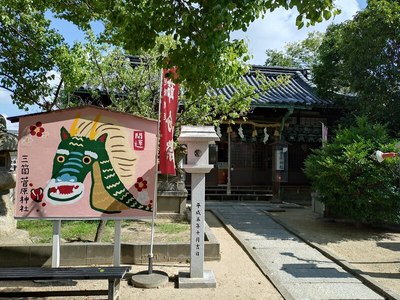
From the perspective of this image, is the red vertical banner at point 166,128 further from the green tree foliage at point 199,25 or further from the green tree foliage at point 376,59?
the green tree foliage at point 376,59

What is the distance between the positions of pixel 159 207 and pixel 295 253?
15.3 ft

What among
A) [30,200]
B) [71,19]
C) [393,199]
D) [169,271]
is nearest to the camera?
[30,200]

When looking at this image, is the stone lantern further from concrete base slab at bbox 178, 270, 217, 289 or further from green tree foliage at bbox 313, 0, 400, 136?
green tree foliage at bbox 313, 0, 400, 136

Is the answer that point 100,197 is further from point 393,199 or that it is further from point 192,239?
point 393,199

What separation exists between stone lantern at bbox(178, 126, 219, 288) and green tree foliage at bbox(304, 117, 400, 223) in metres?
5.21

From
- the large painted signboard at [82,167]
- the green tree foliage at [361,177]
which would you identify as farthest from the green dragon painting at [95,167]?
the green tree foliage at [361,177]

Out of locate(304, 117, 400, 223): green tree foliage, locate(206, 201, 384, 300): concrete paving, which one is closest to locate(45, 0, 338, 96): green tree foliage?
locate(206, 201, 384, 300): concrete paving

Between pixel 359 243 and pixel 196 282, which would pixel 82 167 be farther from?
pixel 359 243

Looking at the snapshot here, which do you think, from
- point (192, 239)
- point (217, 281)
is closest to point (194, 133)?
point (192, 239)

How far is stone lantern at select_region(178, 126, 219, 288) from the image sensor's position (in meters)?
6.23

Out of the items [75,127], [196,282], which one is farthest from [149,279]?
Result: [75,127]

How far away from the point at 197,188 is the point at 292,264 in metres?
2.63

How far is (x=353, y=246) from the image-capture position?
8.99 m

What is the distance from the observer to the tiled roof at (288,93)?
15984 millimetres
